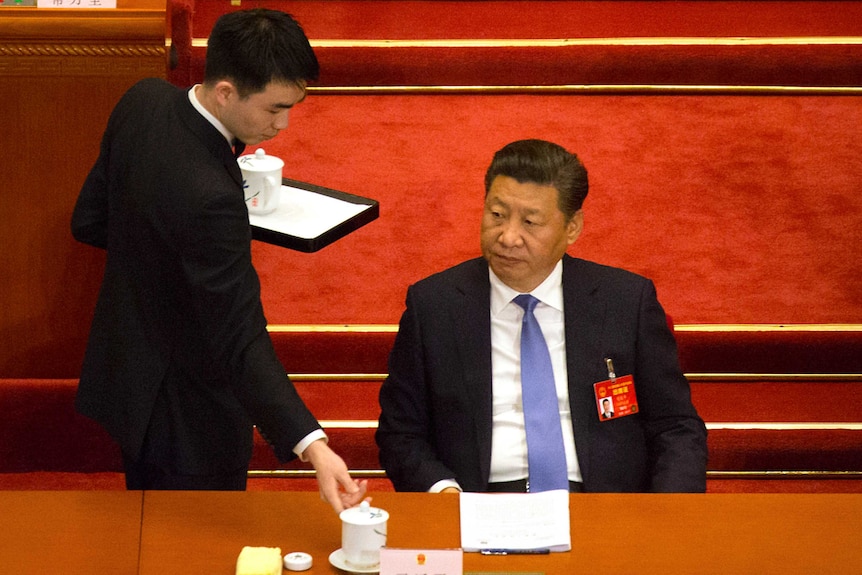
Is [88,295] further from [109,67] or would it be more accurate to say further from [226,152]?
[226,152]

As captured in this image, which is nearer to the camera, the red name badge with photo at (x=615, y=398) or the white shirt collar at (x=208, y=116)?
the white shirt collar at (x=208, y=116)

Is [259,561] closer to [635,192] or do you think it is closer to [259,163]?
[259,163]

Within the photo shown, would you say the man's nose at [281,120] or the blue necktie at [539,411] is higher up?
the man's nose at [281,120]

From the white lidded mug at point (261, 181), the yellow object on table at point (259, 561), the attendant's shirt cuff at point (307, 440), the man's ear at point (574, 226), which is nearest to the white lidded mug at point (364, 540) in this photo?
the yellow object on table at point (259, 561)

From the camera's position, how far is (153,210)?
1992 mm

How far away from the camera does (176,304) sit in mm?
2088

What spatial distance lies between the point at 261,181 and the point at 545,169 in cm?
64

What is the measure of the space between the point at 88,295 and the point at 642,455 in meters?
1.35

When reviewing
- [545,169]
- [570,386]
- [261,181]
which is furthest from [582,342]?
[261,181]

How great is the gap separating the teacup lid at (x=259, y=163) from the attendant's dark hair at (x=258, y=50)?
0.61 meters

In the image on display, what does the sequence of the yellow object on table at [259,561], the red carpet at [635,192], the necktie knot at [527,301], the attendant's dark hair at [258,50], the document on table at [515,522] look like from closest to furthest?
the yellow object on table at [259,561], the document on table at [515,522], the attendant's dark hair at [258,50], the necktie knot at [527,301], the red carpet at [635,192]

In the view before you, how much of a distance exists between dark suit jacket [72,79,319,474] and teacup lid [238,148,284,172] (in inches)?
16.2

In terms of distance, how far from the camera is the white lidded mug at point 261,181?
2568 mm

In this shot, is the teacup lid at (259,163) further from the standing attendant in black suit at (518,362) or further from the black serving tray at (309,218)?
→ the standing attendant in black suit at (518,362)
